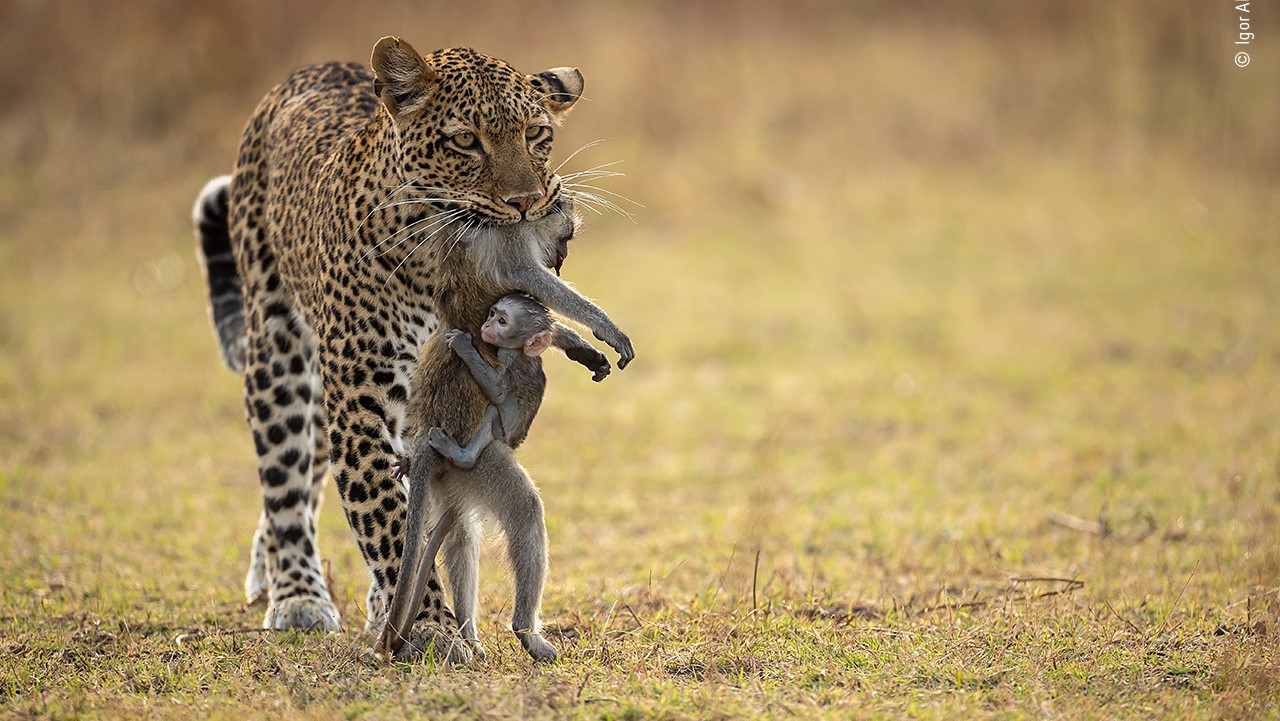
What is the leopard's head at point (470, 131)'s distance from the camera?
536cm

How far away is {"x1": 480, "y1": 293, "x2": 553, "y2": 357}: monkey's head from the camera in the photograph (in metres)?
5.13

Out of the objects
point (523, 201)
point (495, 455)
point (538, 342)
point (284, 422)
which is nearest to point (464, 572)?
point (495, 455)

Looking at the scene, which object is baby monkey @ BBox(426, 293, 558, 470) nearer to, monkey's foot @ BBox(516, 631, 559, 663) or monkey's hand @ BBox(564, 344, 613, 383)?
monkey's hand @ BBox(564, 344, 613, 383)

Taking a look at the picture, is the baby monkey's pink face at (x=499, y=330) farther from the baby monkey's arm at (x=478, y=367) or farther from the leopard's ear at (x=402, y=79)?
the leopard's ear at (x=402, y=79)

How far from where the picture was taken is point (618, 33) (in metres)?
18.6

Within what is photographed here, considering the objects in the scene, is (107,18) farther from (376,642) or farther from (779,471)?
(376,642)

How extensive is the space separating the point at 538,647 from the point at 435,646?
38 cm

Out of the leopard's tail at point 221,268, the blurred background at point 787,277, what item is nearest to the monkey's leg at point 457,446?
the blurred background at point 787,277

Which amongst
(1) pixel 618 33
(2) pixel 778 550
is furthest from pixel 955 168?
(2) pixel 778 550

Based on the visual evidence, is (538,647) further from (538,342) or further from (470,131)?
(470,131)

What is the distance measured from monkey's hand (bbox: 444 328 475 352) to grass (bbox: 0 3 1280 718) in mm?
1067

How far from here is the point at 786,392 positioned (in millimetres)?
10828

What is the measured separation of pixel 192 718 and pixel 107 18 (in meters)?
11.7

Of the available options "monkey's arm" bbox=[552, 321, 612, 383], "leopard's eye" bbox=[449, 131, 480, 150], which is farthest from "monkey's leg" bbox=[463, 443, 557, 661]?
"leopard's eye" bbox=[449, 131, 480, 150]
